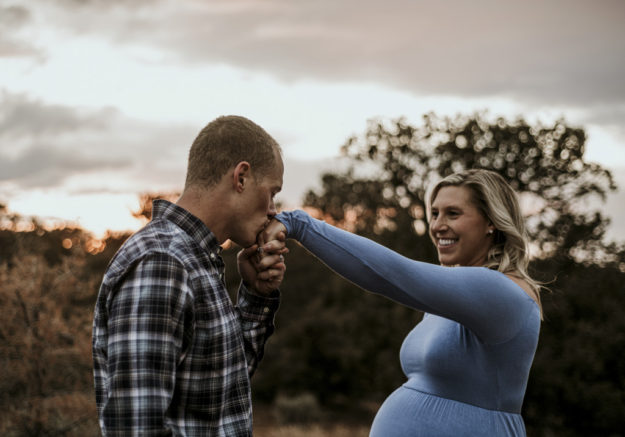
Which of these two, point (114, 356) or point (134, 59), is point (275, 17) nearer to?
point (134, 59)

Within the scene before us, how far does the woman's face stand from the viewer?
304 centimetres

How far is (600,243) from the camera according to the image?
9.51 metres

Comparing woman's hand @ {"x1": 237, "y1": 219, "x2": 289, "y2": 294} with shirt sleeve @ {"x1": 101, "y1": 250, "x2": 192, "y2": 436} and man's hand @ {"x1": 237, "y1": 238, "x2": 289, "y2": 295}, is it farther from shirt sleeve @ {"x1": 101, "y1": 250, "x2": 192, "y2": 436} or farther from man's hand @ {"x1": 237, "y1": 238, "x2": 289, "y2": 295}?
shirt sleeve @ {"x1": 101, "y1": 250, "x2": 192, "y2": 436}

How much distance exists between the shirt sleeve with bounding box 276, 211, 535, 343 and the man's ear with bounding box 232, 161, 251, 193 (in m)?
0.36

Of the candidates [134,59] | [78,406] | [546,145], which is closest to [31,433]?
[78,406]

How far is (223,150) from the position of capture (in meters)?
2.20

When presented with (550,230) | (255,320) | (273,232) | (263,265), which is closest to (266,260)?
(263,265)

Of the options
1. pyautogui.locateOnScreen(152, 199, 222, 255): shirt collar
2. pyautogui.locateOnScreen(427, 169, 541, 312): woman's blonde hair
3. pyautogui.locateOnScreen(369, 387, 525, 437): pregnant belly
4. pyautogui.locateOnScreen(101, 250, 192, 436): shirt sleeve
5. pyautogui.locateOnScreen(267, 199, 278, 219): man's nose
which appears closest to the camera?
pyautogui.locateOnScreen(101, 250, 192, 436): shirt sleeve

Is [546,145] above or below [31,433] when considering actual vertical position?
above

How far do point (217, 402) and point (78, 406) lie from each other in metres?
6.28

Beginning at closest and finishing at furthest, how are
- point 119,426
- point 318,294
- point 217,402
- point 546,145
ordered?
point 119,426, point 217,402, point 546,145, point 318,294

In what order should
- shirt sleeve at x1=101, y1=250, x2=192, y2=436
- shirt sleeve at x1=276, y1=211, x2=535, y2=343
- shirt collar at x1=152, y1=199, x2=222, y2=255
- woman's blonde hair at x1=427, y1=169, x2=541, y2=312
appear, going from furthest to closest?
woman's blonde hair at x1=427, y1=169, x2=541, y2=312 → shirt sleeve at x1=276, y1=211, x2=535, y2=343 → shirt collar at x1=152, y1=199, x2=222, y2=255 → shirt sleeve at x1=101, y1=250, x2=192, y2=436

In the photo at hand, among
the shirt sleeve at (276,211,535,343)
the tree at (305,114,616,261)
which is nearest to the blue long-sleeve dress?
the shirt sleeve at (276,211,535,343)

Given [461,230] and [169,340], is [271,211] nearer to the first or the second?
[169,340]
